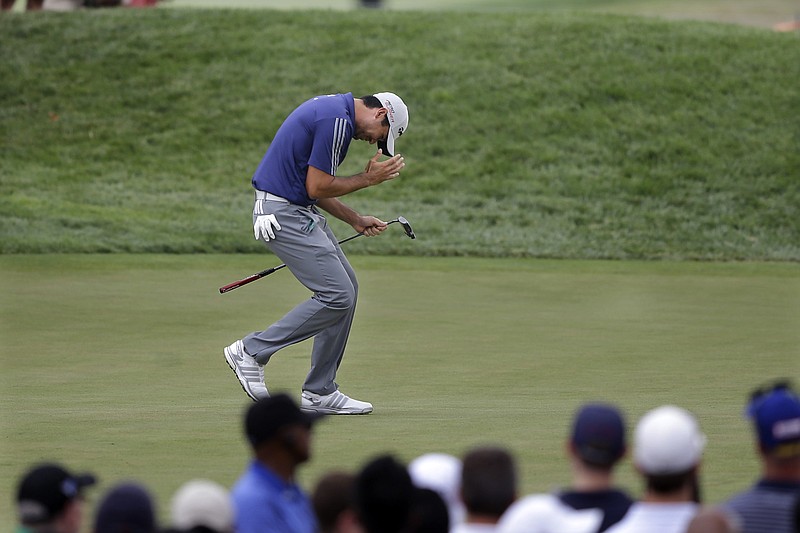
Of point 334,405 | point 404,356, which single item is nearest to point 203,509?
point 334,405

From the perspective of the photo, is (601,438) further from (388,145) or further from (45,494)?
(388,145)

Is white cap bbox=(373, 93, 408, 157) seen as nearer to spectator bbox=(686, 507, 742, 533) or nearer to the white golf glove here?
the white golf glove

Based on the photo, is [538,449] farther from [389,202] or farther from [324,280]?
[389,202]

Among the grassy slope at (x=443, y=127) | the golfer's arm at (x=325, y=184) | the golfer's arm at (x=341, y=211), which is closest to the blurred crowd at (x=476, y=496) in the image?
the golfer's arm at (x=325, y=184)

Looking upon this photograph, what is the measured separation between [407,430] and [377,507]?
3.86 m

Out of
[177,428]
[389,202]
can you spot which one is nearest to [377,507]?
[177,428]

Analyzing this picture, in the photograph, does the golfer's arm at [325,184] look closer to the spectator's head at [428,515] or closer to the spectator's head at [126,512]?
the spectator's head at [428,515]

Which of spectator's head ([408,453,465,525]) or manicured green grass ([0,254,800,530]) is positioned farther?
manicured green grass ([0,254,800,530])

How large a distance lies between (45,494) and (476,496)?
4.27 ft

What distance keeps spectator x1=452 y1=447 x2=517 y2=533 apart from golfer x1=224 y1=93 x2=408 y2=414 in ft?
15.4

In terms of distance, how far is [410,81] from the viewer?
2675 cm

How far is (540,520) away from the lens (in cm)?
461

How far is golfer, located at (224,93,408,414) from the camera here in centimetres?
953

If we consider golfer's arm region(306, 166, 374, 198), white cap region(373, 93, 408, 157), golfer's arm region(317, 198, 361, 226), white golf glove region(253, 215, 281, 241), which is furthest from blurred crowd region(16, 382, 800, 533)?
golfer's arm region(317, 198, 361, 226)
